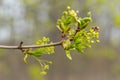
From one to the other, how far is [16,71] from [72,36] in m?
8.42

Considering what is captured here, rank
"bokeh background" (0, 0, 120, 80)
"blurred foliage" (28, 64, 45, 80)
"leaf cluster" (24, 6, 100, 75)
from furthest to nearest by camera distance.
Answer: "blurred foliage" (28, 64, 45, 80) < "bokeh background" (0, 0, 120, 80) < "leaf cluster" (24, 6, 100, 75)

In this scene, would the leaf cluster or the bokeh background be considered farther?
the bokeh background

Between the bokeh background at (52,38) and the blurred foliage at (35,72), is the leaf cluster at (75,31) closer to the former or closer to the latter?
the bokeh background at (52,38)

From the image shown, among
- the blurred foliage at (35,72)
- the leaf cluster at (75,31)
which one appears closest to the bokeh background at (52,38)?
the blurred foliage at (35,72)

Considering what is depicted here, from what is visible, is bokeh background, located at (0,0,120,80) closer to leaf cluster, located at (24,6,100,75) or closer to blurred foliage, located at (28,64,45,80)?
blurred foliage, located at (28,64,45,80)

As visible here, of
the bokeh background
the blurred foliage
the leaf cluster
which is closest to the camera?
the leaf cluster

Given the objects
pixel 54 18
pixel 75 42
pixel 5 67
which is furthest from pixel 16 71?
pixel 75 42

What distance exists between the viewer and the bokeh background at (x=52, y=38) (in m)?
9.09

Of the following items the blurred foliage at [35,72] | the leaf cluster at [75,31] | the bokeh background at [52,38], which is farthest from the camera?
the blurred foliage at [35,72]

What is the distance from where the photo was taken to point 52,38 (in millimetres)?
9250

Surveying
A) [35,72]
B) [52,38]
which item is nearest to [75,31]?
[52,38]

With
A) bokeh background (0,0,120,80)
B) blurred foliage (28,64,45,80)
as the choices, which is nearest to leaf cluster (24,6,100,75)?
bokeh background (0,0,120,80)

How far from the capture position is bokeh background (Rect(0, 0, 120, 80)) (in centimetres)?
909

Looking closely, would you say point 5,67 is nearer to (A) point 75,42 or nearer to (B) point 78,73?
→ (B) point 78,73
